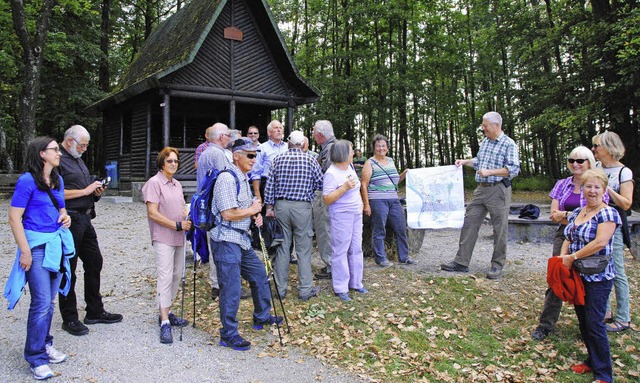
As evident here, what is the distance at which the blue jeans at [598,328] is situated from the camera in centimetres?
372

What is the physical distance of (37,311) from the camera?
139 inches

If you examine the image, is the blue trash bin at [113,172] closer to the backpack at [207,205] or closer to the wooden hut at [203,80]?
the wooden hut at [203,80]

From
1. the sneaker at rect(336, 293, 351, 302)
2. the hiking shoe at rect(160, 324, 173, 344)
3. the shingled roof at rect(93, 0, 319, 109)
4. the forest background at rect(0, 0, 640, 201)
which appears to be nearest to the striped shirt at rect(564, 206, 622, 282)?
the sneaker at rect(336, 293, 351, 302)

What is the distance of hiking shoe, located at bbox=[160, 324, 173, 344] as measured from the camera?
4.28 metres

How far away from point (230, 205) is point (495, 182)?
3632mm

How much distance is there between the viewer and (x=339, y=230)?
17.2ft

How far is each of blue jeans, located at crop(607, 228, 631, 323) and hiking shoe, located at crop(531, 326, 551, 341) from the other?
79 cm

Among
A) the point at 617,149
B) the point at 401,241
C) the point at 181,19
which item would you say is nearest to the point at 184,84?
the point at 181,19

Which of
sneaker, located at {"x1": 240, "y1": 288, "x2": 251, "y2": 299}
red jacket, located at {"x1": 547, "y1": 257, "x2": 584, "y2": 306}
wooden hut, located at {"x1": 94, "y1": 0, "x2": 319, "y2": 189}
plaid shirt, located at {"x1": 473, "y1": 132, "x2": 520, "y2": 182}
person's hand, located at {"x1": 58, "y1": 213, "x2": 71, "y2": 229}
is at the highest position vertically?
wooden hut, located at {"x1": 94, "y1": 0, "x2": 319, "y2": 189}

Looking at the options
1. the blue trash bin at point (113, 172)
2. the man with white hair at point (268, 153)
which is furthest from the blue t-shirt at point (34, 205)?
the blue trash bin at point (113, 172)

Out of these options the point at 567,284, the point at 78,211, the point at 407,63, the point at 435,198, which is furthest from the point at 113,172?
the point at 567,284

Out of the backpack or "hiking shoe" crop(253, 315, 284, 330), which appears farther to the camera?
"hiking shoe" crop(253, 315, 284, 330)

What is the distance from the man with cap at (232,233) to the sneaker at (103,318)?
1.34 m

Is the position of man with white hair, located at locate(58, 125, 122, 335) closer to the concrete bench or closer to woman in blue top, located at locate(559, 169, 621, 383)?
woman in blue top, located at locate(559, 169, 621, 383)
